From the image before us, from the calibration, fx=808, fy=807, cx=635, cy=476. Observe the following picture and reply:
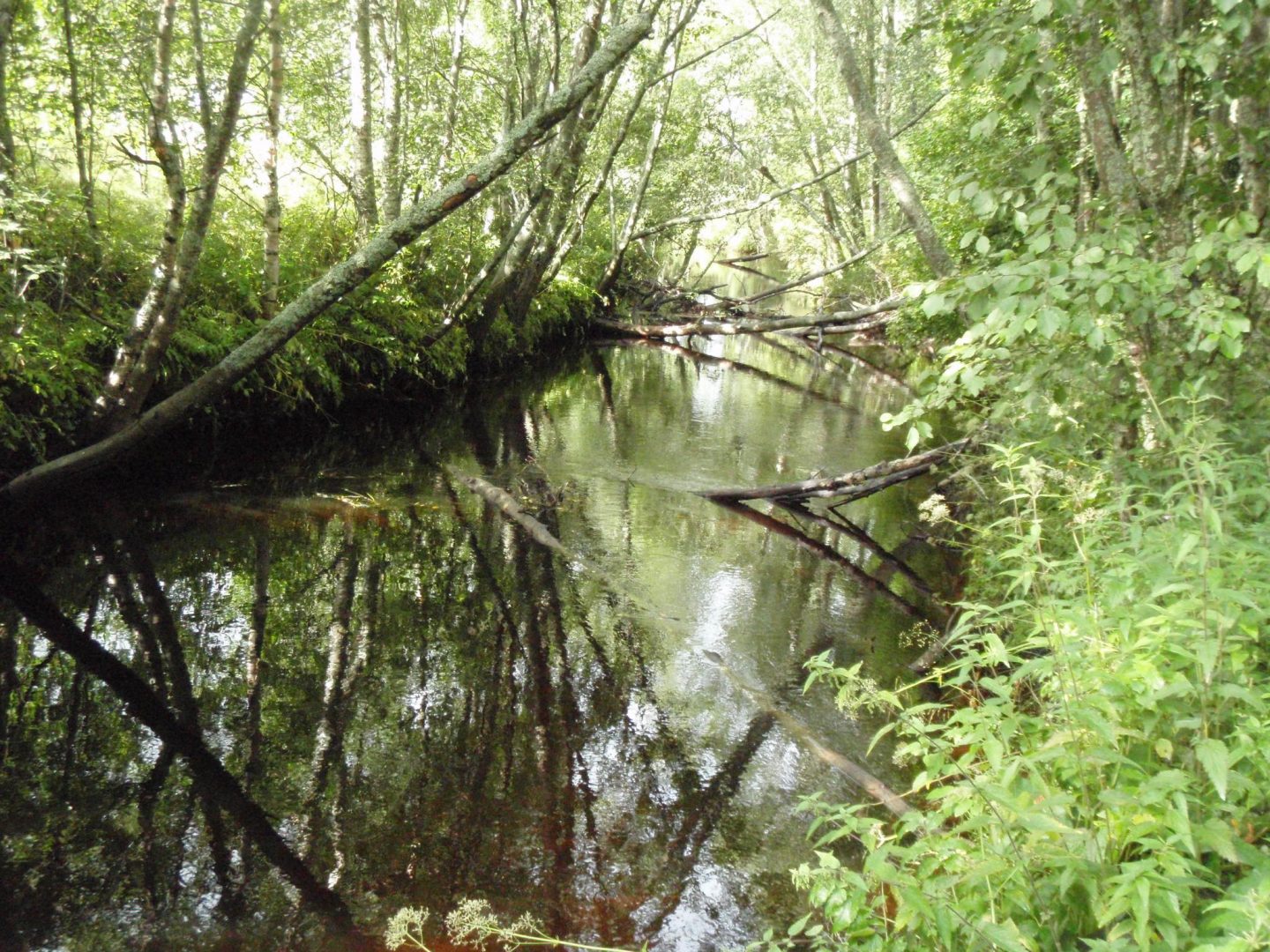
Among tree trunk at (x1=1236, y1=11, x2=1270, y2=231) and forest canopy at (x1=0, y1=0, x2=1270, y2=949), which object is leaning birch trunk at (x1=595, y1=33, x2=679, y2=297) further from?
tree trunk at (x1=1236, y1=11, x2=1270, y2=231)

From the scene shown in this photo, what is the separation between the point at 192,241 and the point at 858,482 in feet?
21.0

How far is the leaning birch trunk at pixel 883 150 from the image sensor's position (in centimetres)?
639

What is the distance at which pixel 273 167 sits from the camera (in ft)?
26.3

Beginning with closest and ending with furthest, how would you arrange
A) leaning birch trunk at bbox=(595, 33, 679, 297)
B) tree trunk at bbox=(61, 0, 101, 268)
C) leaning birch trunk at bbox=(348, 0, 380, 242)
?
tree trunk at bbox=(61, 0, 101, 268)
leaning birch trunk at bbox=(348, 0, 380, 242)
leaning birch trunk at bbox=(595, 33, 679, 297)

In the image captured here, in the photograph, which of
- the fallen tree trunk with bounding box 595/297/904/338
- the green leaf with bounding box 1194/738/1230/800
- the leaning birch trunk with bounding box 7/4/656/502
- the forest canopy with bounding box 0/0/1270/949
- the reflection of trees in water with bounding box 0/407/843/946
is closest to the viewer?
the green leaf with bounding box 1194/738/1230/800

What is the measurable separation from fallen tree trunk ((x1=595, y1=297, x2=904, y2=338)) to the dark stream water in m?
10.8

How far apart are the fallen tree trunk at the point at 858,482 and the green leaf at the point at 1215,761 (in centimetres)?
596

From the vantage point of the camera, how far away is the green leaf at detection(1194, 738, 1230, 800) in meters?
1.71

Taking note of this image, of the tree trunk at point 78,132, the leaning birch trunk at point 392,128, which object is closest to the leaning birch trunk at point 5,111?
the tree trunk at point 78,132

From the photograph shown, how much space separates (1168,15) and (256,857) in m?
5.81

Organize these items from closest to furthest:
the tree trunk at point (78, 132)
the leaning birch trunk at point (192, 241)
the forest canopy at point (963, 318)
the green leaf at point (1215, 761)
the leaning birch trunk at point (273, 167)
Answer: the green leaf at point (1215, 761)
the forest canopy at point (963, 318)
the leaning birch trunk at point (192, 241)
the tree trunk at point (78, 132)
the leaning birch trunk at point (273, 167)

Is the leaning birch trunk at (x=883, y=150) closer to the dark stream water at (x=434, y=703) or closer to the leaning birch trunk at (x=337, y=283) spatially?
the leaning birch trunk at (x=337, y=283)

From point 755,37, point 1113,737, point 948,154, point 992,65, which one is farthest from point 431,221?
point 755,37

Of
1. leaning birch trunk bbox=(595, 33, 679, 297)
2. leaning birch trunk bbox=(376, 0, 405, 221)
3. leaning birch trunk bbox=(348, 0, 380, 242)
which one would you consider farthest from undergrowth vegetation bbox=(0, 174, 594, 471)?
leaning birch trunk bbox=(595, 33, 679, 297)
